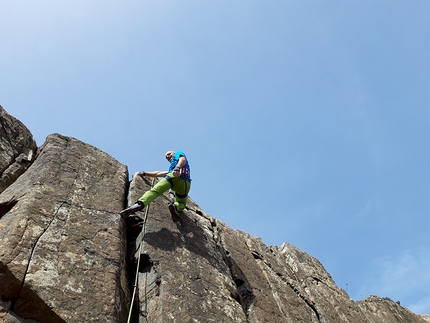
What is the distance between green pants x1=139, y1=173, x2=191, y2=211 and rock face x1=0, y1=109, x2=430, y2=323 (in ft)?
1.25

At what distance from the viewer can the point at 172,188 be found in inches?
357

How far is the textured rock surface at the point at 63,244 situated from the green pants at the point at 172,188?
0.68 metres

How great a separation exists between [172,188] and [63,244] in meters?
3.18

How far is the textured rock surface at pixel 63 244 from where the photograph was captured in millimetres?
5301

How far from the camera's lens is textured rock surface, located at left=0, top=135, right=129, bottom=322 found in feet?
17.4

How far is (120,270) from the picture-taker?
21.6ft

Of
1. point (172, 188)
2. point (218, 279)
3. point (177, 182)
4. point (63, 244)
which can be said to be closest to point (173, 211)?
point (172, 188)

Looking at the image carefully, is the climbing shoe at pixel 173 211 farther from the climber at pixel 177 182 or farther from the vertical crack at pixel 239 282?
the vertical crack at pixel 239 282

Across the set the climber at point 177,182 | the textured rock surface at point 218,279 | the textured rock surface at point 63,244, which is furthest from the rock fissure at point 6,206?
the climber at point 177,182

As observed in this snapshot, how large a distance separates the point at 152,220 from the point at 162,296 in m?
2.09

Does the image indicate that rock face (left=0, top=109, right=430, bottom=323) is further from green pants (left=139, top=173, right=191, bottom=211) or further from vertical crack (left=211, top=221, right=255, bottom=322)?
green pants (left=139, top=173, right=191, bottom=211)

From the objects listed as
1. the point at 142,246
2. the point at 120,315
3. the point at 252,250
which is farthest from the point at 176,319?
the point at 252,250

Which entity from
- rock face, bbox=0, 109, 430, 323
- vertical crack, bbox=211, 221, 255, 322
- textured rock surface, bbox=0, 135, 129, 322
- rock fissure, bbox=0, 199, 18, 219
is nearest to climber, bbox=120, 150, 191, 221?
rock face, bbox=0, 109, 430, 323

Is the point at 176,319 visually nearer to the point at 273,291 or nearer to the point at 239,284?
the point at 239,284
